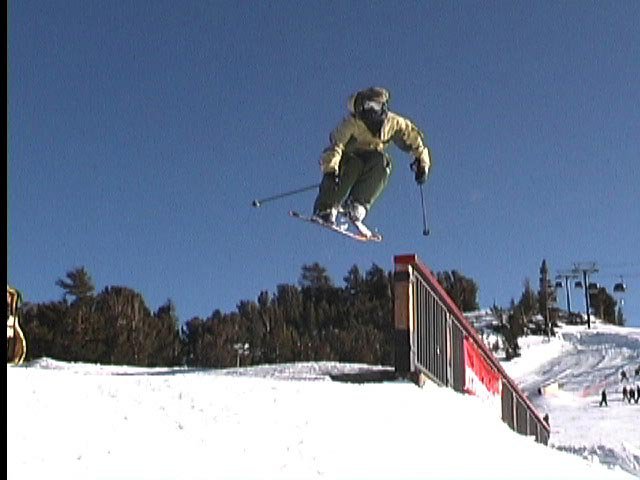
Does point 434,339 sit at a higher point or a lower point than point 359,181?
lower

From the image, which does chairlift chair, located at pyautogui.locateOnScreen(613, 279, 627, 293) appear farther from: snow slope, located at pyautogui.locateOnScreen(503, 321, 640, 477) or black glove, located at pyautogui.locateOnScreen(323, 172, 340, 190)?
black glove, located at pyautogui.locateOnScreen(323, 172, 340, 190)

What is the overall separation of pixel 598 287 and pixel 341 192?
64096mm

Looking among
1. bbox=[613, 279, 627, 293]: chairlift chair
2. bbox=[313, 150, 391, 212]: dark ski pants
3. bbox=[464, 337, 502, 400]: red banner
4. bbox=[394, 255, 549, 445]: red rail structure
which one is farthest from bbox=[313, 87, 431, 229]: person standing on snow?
bbox=[613, 279, 627, 293]: chairlift chair

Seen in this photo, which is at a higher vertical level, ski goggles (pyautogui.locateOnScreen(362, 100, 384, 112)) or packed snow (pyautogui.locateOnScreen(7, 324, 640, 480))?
ski goggles (pyautogui.locateOnScreen(362, 100, 384, 112))

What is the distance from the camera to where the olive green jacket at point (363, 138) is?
9156mm

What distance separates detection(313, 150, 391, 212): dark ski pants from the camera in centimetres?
946

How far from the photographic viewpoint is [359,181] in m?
9.60

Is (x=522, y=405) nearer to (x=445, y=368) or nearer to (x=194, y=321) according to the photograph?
(x=445, y=368)

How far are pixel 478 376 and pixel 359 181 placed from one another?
358 centimetres

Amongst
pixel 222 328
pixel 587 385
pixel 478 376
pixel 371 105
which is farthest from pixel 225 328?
pixel 371 105

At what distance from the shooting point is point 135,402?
16.0 ft

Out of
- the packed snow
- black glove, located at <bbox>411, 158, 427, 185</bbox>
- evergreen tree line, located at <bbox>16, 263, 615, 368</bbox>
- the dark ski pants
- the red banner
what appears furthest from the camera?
evergreen tree line, located at <bbox>16, 263, 615, 368</bbox>

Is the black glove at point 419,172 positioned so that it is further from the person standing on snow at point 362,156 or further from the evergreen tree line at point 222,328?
the evergreen tree line at point 222,328

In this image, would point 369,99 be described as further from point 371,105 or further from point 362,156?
point 362,156
